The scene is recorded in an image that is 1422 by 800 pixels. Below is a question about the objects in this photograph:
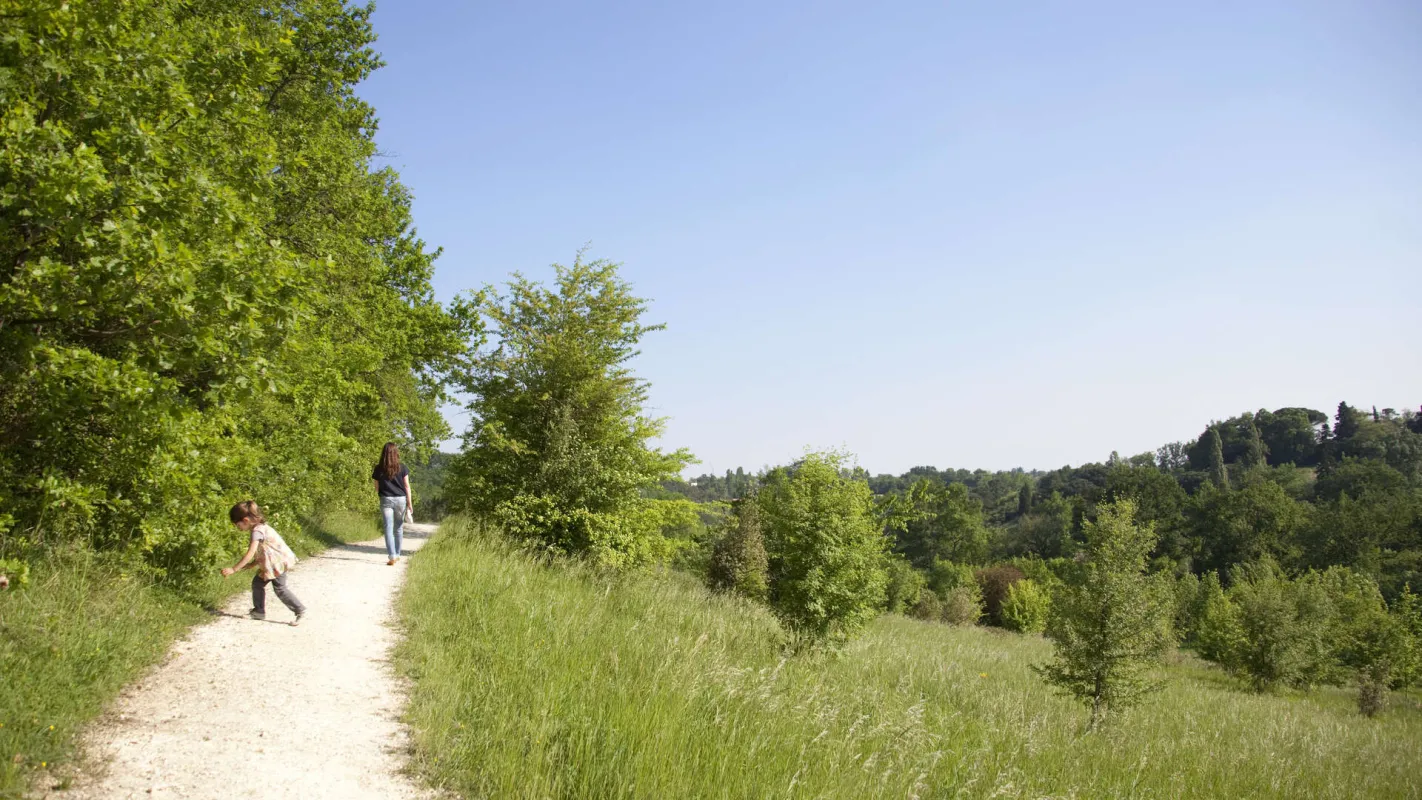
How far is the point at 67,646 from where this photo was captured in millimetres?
4594

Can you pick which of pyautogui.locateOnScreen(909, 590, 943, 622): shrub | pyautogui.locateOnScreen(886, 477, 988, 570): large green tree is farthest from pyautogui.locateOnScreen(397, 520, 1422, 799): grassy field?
pyautogui.locateOnScreen(886, 477, 988, 570): large green tree

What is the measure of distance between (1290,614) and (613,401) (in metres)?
30.3

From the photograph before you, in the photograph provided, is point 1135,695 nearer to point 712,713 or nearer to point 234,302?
point 712,713

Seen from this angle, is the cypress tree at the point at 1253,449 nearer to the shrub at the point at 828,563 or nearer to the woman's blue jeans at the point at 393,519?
the shrub at the point at 828,563

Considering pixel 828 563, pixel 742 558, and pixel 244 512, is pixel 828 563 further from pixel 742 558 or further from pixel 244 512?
pixel 742 558

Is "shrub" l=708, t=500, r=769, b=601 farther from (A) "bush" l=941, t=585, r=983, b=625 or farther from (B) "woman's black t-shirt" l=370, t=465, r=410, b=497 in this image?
(A) "bush" l=941, t=585, r=983, b=625

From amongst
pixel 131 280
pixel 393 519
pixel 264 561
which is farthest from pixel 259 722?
pixel 393 519

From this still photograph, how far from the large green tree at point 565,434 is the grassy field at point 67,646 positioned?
22.5 feet

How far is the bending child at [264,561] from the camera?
6941 millimetres

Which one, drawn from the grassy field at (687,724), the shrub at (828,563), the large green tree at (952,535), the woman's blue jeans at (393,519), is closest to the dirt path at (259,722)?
the grassy field at (687,724)

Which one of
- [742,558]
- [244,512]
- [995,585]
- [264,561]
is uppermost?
[244,512]

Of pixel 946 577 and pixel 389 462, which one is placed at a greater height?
pixel 389 462

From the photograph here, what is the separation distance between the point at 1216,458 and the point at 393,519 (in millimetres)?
191271

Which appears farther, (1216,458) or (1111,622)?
(1216,458)
